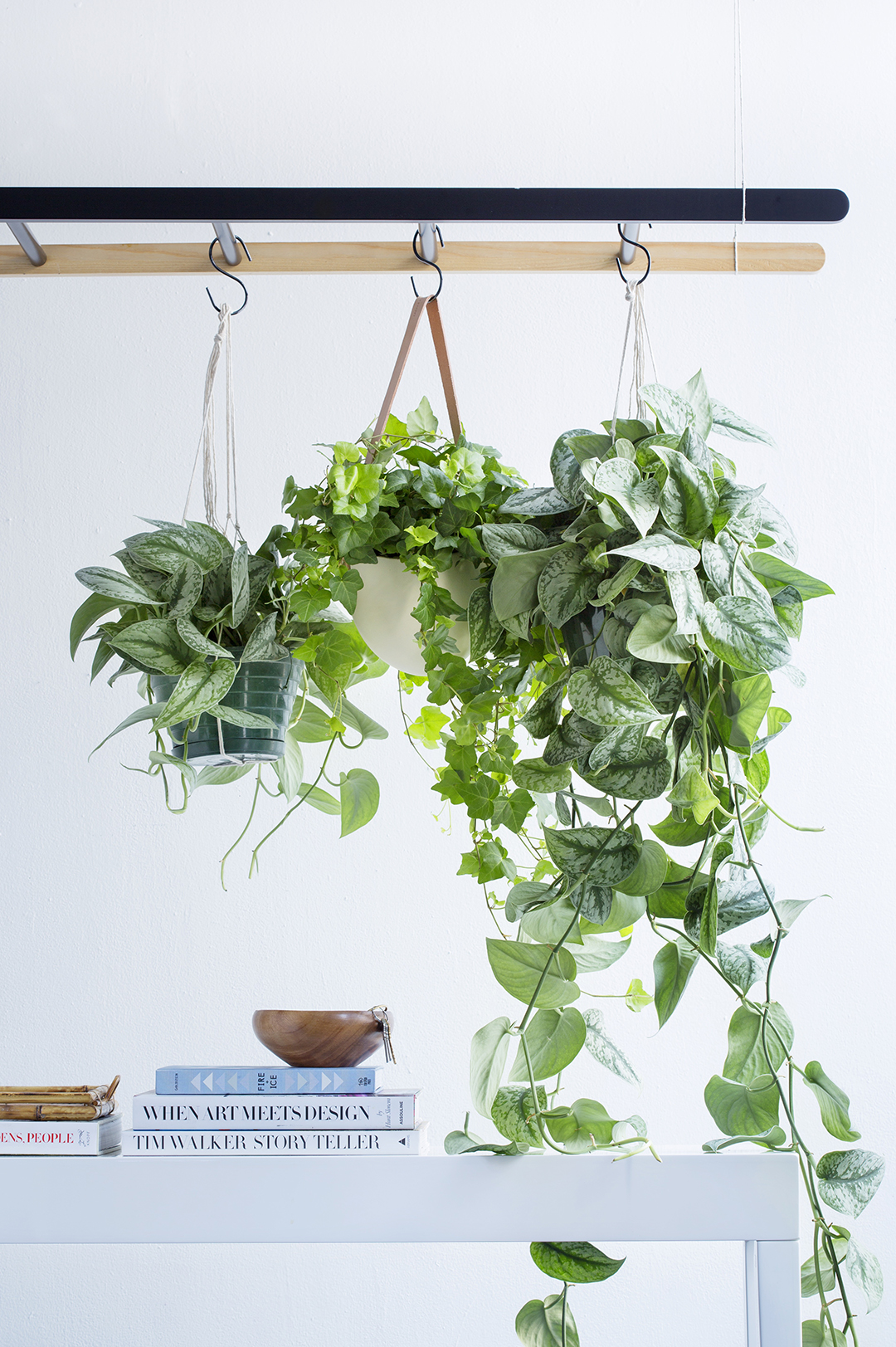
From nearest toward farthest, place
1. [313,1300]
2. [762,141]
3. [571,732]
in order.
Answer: [571,732] < [313,1300] < [762,141]

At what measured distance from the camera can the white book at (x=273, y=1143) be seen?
0.96 meters

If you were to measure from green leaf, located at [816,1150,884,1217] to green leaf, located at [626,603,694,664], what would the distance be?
1.49ft

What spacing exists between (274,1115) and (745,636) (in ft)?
2.07

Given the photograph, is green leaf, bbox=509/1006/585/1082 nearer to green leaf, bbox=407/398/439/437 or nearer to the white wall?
green leaf, bbox=407/398/439/437

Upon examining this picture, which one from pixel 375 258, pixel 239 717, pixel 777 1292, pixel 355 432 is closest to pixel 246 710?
pixel 239 717

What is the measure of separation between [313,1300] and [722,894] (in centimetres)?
100

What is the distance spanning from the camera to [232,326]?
63.8 inches

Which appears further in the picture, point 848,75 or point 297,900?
point 848,75

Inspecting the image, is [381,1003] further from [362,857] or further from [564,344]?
[564,344]

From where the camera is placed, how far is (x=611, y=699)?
2.33ft

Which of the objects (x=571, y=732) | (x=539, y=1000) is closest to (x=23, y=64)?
(x=571, y=732)

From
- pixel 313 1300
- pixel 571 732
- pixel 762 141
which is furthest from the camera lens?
pixel 762 141

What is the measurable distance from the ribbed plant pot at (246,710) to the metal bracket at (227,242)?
0.47m

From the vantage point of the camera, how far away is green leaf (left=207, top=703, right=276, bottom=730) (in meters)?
0.83
